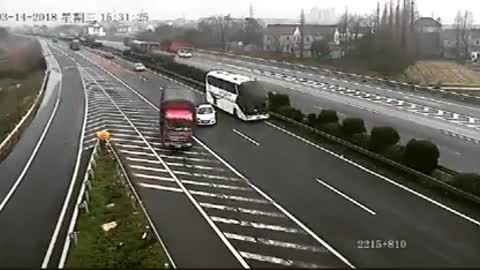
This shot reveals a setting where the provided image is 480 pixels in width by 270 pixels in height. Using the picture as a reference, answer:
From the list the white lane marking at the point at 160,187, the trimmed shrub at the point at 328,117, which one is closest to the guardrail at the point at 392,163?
the trimmed shrub at the point at 328,117

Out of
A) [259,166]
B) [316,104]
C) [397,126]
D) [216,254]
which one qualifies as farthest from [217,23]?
[216,254]

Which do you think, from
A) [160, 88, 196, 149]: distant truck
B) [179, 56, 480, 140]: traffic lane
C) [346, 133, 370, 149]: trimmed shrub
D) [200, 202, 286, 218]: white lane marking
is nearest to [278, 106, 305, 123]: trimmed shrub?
[346, 133, 370, 149]: trimmed shrub

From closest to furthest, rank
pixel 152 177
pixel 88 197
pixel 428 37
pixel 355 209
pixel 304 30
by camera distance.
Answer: pixel 355 209, pixel 88 197, pixel 152 177, pixel 428 37, pixel 304 30

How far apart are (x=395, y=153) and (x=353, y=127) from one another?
4235mm

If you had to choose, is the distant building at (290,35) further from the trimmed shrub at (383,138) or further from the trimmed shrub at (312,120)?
the trimmed shrub at (383,138)

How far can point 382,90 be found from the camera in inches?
1948

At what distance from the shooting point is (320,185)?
21.7 m

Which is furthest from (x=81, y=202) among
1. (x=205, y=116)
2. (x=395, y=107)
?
(x=395, y=107)

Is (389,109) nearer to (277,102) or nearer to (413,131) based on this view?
(413,131)

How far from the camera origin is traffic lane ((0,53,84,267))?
16.4 m

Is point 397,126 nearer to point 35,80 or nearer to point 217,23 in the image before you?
point 35,80

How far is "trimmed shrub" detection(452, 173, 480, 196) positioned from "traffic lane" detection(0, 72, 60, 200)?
687 inches

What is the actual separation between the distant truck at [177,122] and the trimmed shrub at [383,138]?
30.0 ft

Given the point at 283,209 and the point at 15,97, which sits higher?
the point at 15,97
